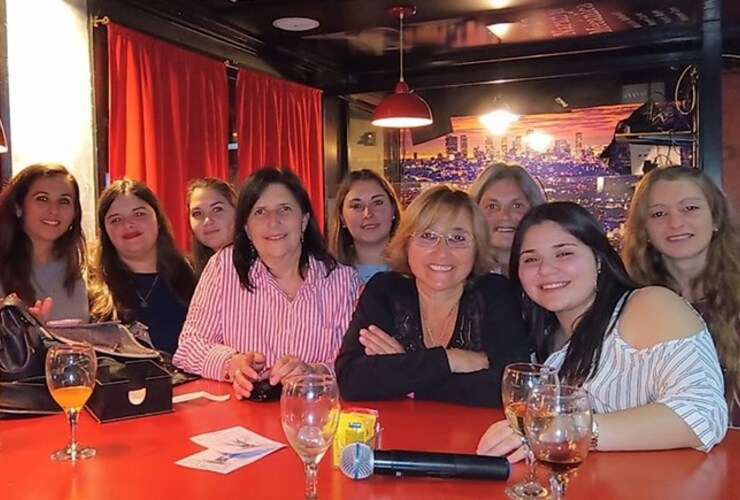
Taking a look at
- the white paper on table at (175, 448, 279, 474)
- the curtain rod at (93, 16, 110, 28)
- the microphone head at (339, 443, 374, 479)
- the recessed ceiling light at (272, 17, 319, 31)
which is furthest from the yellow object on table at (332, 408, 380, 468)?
the recessed ceiling light at (272, 17, 319, 31)

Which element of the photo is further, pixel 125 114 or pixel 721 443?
pixel 125 114

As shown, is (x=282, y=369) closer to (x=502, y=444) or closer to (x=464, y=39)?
(x=502, y=444)

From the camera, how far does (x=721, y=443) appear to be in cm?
156

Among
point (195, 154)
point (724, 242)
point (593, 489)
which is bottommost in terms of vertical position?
point (593, 489)

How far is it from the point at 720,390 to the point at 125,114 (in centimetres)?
345

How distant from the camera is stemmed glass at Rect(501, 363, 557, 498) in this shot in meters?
1.33

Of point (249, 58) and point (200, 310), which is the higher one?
point (249, 58)

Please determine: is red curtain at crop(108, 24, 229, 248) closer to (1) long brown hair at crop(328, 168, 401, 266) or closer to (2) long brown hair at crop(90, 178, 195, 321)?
(2) long brown hair at crop(90, 178, 195, 321)

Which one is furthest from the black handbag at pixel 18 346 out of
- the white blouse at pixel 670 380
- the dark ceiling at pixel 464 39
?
the dark ceiling at pixel 464 39

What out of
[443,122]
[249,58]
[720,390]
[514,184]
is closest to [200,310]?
[514,184]

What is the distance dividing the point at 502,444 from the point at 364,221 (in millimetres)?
1958

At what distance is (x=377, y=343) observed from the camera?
2.05 metres

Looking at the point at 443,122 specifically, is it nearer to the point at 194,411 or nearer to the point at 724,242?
the point at 724,242

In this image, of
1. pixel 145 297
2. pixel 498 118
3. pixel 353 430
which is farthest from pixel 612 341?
pixel 498 118
